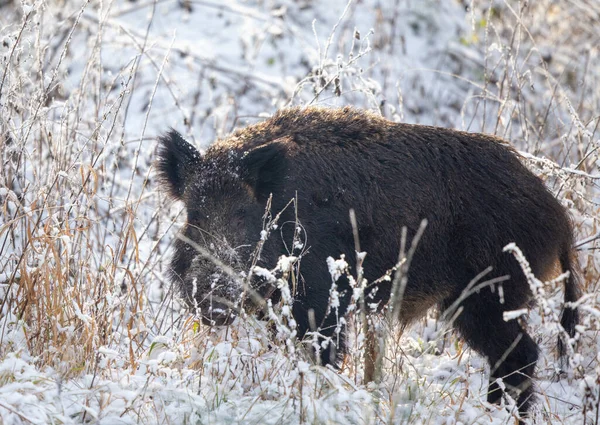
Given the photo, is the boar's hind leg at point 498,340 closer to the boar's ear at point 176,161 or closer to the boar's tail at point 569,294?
the boar's tail at point 569,294

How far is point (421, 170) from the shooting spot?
3.77 meters

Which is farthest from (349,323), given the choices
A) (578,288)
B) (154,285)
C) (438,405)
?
(154,285)

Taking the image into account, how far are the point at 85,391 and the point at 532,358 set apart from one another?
7.22 feet

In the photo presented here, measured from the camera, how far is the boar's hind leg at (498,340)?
3.69 meters

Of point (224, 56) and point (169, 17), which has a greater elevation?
point (169, 17)

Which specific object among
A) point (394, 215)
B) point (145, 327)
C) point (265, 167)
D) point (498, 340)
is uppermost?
point (265, 167)

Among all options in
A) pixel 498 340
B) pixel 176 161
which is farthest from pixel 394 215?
pixel 176 161

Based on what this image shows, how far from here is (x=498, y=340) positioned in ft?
12.1

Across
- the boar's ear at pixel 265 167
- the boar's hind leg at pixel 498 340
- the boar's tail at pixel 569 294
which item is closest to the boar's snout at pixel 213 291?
the boar's ear at pixel 265 167

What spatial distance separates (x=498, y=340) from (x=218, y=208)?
1531mm

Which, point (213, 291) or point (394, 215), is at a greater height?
point (394, 215)

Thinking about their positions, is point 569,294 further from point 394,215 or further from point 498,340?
point 394,215

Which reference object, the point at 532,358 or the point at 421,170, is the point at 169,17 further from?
the point at 532,358

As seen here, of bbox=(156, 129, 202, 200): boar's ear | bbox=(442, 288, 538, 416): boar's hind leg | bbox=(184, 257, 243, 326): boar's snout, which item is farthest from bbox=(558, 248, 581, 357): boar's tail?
bbox=(156, 129, 202, 200): boar's ear
